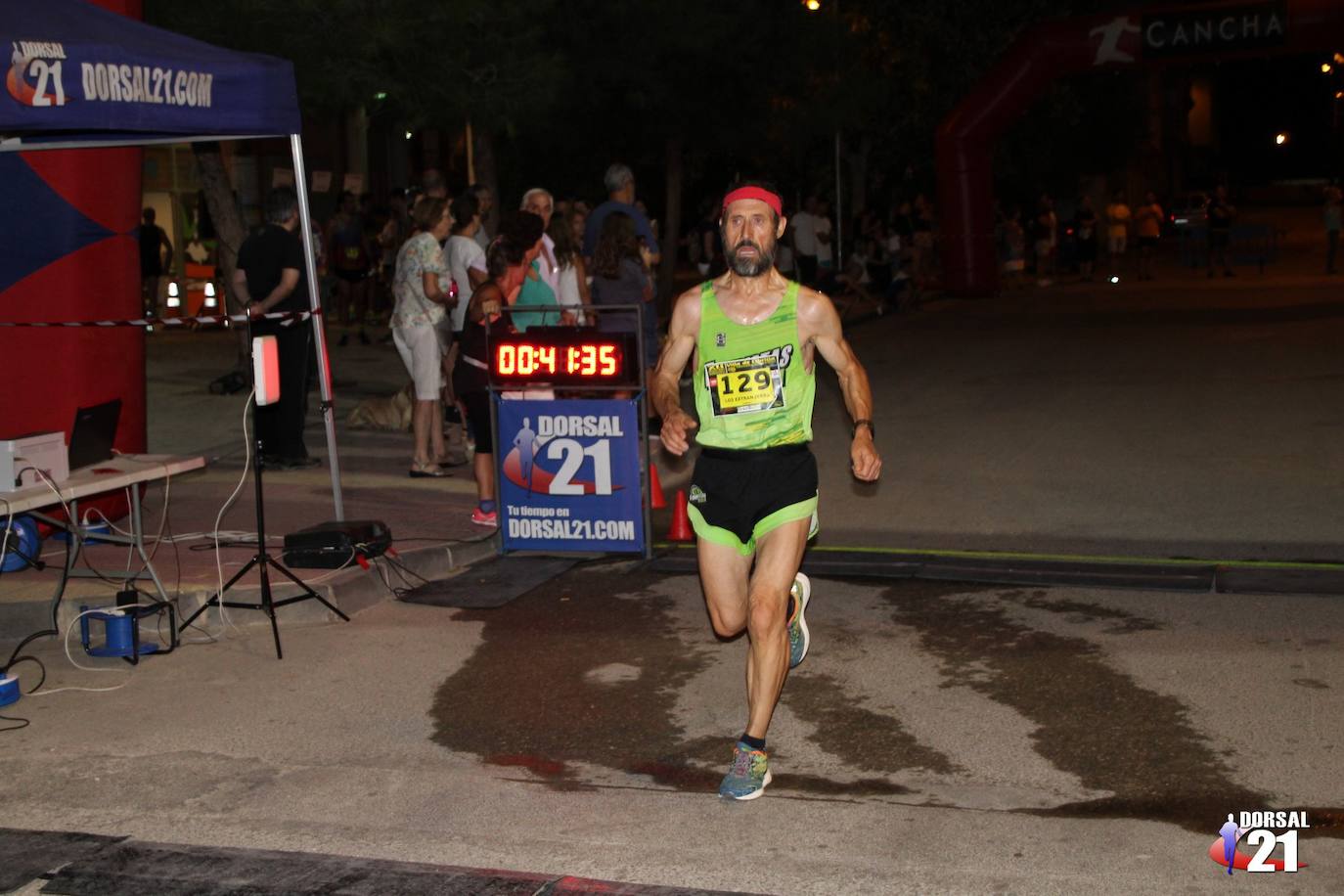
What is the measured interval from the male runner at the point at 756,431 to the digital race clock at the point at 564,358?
335 cm

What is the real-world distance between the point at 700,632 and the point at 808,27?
21837 millimetres

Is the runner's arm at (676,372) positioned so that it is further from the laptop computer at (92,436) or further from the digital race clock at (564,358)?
the laptop computer at (92,436)

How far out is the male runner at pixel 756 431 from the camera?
5.79 meters

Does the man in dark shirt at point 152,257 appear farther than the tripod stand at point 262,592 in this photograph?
Yes

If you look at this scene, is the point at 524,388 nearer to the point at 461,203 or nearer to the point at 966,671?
the point at 461,203

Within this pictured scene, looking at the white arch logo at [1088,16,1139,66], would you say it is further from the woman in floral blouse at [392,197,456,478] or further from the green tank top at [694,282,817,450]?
the green tank top at [694,282,817,450]

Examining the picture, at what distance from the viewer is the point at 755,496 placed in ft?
19.2

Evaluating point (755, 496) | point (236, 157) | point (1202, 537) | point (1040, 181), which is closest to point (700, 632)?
point (755, 496)

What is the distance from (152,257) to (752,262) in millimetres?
20869

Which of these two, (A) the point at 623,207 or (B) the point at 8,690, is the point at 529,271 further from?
(B) the point at 8,690

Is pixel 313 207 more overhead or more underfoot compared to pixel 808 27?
more underfoot

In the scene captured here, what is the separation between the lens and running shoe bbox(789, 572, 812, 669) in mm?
6527

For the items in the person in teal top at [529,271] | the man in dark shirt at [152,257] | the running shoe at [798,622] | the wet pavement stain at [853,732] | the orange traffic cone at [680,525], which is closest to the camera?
the wet pavement stain at [853,732]

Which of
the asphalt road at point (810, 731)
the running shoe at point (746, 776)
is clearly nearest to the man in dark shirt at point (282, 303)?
the asphalt road at point (810, 731)
